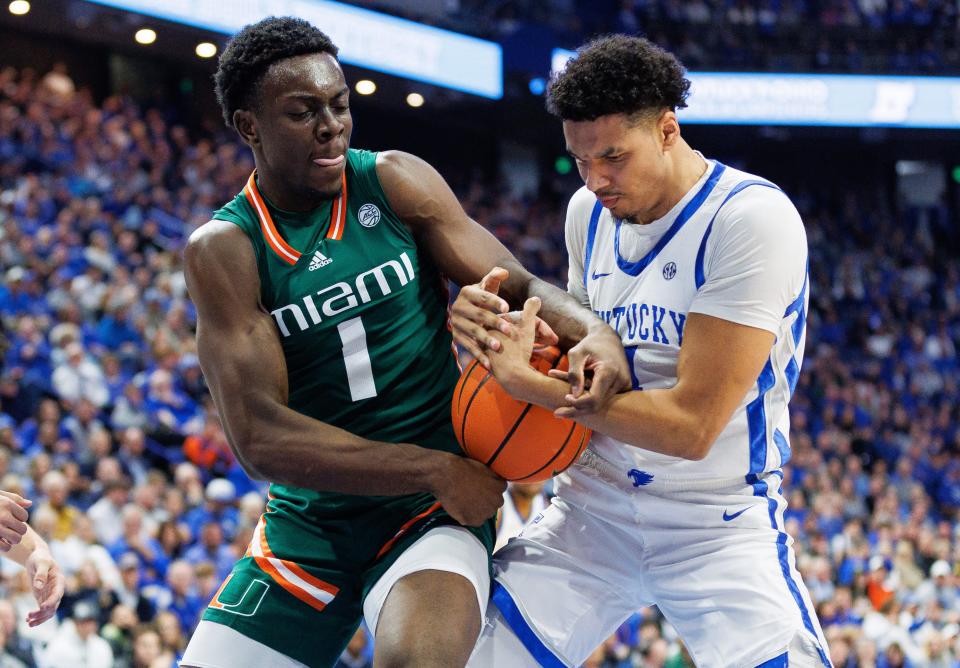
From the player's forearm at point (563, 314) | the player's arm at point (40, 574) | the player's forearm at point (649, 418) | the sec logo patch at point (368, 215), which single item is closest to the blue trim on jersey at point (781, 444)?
the player's forearm at point (649, 418)

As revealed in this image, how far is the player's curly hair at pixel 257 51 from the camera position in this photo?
135 inches

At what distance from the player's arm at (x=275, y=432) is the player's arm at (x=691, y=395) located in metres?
0.35

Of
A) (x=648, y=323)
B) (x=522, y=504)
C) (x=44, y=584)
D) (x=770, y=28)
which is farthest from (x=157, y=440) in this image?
(x=770, y=28)

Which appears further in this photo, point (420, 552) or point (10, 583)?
point (10, 583)

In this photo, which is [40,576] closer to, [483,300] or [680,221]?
[483,300]

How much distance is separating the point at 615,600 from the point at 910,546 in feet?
31.7

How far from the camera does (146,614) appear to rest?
7.78 metres

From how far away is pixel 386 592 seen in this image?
3301 millimetres

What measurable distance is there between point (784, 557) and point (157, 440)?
7.00 m

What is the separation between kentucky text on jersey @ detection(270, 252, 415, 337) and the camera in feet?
11.2

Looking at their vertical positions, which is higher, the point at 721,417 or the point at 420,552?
the point at 721,417

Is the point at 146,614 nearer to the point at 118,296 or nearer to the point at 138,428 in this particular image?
the point at 138,428

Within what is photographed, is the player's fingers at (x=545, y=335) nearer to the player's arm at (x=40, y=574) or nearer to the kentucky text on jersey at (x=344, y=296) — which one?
the kentucky text on jersey at (x=344, y=296)

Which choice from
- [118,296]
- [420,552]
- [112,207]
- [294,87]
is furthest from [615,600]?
[112,207]
